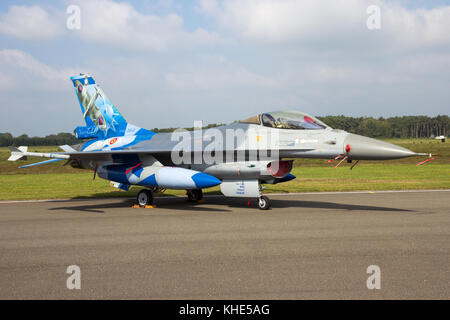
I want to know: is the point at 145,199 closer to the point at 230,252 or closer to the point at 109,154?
the point at 109,154

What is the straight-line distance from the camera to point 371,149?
10.4 meters

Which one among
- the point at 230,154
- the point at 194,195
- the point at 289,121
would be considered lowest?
the point at 194,195

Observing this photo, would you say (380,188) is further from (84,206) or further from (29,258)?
(29,258)

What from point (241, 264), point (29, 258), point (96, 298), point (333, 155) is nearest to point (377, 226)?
point (333, 155)

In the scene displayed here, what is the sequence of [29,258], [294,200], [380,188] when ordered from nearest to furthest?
[29,258] → [294,200] → [380,188]

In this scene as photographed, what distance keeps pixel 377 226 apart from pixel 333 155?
2682mm

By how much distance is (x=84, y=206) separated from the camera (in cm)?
1380

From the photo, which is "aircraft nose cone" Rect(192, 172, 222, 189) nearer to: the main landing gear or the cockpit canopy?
the cockpit canopy

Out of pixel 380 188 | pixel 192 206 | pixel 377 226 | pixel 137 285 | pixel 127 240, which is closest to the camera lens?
pixel 137 285

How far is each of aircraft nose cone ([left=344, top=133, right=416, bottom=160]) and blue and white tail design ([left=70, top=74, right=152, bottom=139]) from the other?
8411mm

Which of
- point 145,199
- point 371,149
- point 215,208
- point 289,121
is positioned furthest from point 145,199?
point 371,149

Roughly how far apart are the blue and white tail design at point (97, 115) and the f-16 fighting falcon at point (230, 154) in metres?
1.01

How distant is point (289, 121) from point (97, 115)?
860 centimetres
